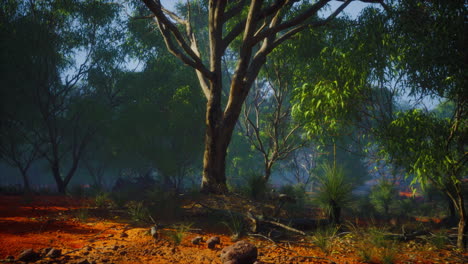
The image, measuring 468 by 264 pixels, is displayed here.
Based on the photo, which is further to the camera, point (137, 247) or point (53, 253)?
point (137, 247)

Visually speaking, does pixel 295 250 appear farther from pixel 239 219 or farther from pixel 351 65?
pixel 351 65

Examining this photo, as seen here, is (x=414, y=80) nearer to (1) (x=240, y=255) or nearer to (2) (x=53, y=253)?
(1) (x=240, y=255)

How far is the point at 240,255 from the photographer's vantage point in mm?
3926

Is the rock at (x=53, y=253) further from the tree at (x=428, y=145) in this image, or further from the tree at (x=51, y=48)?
the tree at (x=51, y=48)

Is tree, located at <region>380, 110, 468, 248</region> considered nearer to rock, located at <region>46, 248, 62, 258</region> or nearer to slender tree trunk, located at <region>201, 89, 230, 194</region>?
slender tree trunk, located at <region>201, 89, 230, 194</region>

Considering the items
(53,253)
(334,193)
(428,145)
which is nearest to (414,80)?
(428,145)

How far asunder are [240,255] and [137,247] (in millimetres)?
1715

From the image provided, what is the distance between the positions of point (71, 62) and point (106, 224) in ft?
45.5

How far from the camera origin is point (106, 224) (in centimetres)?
609

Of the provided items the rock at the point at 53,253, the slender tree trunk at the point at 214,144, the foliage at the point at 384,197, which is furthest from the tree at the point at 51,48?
the foliage at the point at 384,197

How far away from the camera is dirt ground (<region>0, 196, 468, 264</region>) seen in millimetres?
4105

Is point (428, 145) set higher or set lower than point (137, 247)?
higher

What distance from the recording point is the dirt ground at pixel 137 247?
411cm

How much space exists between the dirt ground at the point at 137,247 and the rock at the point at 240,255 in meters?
0.23
